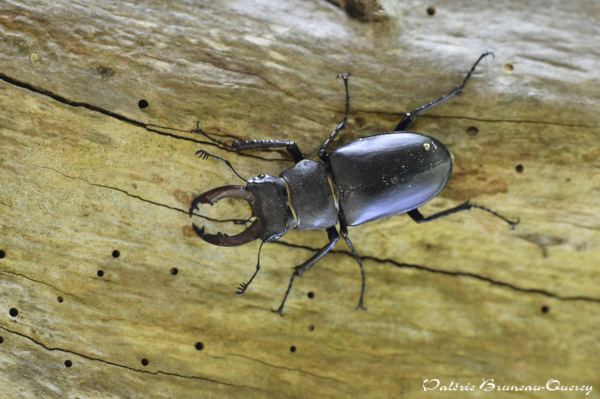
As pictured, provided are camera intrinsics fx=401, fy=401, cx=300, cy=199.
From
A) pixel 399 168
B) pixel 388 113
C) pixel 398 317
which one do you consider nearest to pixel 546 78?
pixel 388 113

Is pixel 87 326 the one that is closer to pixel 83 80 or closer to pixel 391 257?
pixel 83 80

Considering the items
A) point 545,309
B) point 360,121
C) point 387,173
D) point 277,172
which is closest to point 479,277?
point 545,309

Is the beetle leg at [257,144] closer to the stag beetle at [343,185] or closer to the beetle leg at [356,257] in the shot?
the stag beetle at [343,185]

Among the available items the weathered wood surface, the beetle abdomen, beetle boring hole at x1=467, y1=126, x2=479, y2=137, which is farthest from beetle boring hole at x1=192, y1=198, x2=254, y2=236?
beetle boring hole at x1=467, y1=126, x2=479, y2=137

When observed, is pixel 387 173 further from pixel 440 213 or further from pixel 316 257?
pixel 316 257

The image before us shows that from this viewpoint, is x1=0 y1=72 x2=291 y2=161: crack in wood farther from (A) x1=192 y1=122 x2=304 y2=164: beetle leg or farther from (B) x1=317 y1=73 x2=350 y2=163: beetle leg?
(B) x1=317 y1=73 x2=350 y2=163: beetle leg

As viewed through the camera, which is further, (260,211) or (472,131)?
(472,131)
